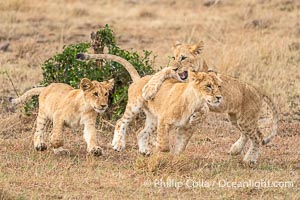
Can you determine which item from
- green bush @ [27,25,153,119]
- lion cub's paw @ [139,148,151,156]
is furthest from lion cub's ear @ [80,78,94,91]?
green bush @ [27,25,153,119]

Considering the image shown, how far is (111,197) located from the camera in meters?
6.38

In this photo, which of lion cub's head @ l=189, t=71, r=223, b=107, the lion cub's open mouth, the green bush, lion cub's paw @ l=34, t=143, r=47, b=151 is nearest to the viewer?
lion cub's head @ l=189, t=71, r=223, b=107

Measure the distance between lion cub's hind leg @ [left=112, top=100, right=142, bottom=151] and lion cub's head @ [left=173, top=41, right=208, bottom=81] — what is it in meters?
0.52

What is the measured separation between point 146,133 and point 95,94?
2.79 ft

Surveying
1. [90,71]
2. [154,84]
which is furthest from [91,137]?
[90,71]

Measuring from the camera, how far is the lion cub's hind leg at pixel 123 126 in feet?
26.1

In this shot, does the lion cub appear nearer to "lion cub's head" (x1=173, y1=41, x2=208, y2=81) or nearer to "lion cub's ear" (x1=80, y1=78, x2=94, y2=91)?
"lion cub's ear" (x1=80, y1=78, x2=94, y2=91)

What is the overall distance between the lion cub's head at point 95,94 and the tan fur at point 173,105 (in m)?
0.49

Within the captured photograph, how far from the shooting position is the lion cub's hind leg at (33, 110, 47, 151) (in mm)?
7785

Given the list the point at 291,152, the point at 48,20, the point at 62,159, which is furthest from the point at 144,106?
the point at 48,20

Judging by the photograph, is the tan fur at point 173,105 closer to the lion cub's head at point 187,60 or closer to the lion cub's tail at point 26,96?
the lion cub's head at point 187,60

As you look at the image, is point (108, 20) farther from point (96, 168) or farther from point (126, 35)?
point (96, 168)

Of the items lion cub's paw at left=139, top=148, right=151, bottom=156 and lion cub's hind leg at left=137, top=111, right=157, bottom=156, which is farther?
lion cub's hind leg at left=137, top=111, right=157, bottom=156

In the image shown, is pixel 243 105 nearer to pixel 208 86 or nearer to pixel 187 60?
pixel 208 86
